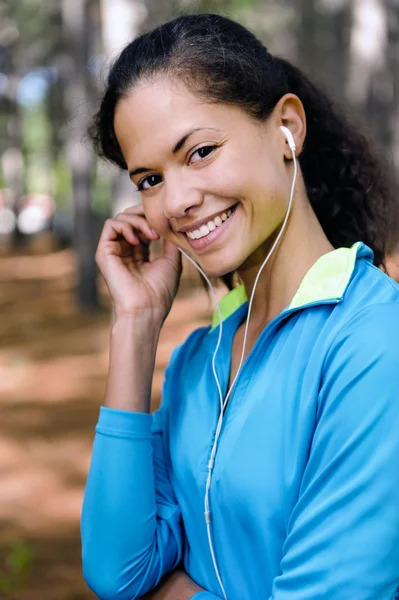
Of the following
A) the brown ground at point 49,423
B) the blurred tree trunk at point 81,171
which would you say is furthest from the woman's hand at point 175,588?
the blurred tree trunk at point 81,171

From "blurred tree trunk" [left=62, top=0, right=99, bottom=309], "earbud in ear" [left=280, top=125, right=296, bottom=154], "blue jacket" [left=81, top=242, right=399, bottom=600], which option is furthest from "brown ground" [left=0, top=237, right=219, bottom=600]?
"earbud in ear" [left=280, top=125, right=296, bottom=154]

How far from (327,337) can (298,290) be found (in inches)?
8.9

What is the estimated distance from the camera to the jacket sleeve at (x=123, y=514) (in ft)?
6.19

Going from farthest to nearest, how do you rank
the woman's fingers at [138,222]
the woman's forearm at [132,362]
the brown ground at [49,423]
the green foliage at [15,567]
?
the brown ground at [49,423]
the green foliage at [15,567]
the woman's fingers at [138,222]
the woman's forearm at [132,362]

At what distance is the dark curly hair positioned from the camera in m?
1.79

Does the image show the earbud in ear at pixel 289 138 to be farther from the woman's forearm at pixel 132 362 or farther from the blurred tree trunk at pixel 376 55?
the blurred tree trunk at pixel 376 55

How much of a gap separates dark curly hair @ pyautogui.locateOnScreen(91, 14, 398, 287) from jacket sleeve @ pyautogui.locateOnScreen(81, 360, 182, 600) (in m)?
0.66

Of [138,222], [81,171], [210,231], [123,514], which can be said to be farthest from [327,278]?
[81,171]

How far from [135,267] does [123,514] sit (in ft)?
2.59

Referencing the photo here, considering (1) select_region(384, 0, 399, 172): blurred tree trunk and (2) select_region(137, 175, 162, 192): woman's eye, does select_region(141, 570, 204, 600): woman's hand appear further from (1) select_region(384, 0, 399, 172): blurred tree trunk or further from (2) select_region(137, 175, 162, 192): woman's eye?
(1) select_region(384, 0, 399, 172): blurred tree trunk

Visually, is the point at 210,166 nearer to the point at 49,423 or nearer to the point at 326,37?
the point at 49,423

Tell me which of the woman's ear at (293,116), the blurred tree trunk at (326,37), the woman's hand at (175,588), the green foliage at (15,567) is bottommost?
the green foliage at (15,567)

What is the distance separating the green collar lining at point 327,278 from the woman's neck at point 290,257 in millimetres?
56

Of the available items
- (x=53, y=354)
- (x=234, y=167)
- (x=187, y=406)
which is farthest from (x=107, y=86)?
(x=53, y=354)
